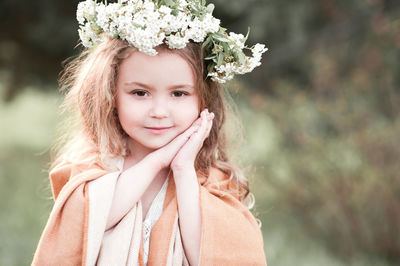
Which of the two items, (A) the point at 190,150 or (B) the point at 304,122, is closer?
(A) the point at 190,150

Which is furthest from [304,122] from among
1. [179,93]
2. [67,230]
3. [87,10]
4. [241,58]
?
[67,230]

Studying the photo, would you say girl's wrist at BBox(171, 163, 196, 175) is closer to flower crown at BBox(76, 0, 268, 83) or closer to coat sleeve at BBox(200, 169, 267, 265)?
coat sleeve at BBox(200, 169, 267, 265)

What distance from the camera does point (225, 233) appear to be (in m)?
2.34

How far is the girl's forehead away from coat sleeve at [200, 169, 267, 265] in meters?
0.54

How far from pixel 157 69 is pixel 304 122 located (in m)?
3.78

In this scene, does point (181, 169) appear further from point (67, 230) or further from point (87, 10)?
point (87, 10)

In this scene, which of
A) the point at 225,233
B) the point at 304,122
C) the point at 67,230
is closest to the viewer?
the point at 67,230

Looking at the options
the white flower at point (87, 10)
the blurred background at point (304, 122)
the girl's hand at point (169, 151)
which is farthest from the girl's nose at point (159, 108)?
the blurred background at point (304, 122)

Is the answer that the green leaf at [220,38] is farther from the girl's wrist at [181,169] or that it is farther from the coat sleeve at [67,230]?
the coat sleeve at [67,230]

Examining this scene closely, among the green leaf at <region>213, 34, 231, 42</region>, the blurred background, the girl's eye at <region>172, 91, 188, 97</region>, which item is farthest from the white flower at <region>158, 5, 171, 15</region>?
the blurred background

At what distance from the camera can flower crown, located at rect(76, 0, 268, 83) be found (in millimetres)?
2209

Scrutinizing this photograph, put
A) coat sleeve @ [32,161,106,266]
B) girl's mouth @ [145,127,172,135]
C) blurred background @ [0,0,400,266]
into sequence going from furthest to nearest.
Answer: blurred background @ [0,0,400,266], girl's mouth @ [145,127,172,135], coat sleeve @ [32,161,106,266]

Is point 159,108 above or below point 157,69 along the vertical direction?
below

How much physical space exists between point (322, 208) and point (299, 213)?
0.51 meters
